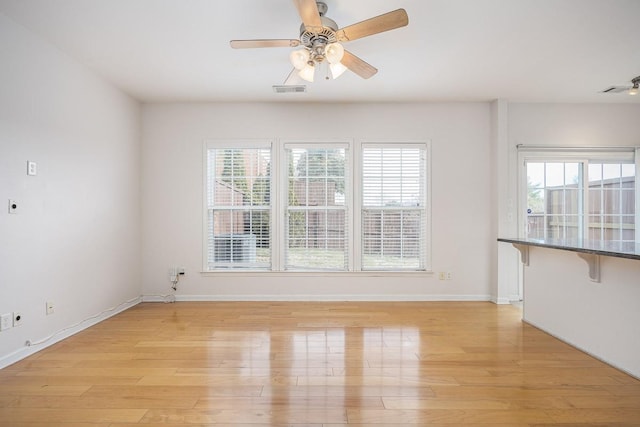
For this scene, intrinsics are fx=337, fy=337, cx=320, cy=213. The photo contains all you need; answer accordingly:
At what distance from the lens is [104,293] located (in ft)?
12.4

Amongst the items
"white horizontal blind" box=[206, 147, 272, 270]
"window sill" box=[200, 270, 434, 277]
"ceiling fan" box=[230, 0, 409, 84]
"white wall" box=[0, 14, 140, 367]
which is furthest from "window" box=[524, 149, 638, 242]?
"white wall" box=[0, 14, 140, 367]

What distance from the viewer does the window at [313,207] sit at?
454cm

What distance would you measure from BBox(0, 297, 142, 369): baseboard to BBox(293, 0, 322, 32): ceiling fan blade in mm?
3306

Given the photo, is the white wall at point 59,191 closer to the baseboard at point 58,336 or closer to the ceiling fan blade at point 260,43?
the baseboard at point 58,336

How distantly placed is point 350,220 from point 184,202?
88.2 inches

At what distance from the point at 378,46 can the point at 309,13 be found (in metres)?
1.14

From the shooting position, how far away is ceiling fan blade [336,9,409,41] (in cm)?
210

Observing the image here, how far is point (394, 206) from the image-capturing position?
15.0 feet

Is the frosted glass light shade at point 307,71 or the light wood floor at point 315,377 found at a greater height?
the frosted glass light shade at point 307,71

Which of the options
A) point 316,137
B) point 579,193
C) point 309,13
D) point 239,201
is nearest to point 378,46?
point 309,13

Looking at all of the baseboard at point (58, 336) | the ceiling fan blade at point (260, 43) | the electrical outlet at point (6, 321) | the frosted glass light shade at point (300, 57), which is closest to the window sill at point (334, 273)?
the baseboard at point (58, 336)

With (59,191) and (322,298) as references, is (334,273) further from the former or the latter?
(59,191)

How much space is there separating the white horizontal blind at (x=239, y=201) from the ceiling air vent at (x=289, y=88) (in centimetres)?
83

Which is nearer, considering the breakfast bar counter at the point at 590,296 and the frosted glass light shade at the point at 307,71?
the breakfast bar counter at the point at 590,296
